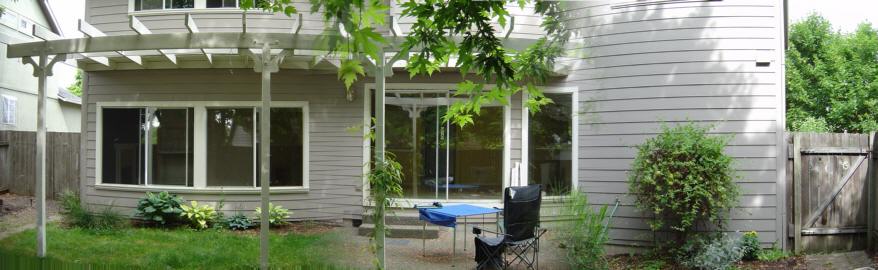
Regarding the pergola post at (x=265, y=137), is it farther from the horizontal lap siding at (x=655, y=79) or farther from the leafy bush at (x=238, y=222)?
the horizontal lap siding at (x=655, y=79)

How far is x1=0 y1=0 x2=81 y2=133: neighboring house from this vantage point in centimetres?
399

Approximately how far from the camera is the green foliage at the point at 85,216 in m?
3.75

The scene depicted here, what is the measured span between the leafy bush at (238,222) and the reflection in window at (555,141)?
1.78 meters

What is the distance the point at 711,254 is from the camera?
325cm

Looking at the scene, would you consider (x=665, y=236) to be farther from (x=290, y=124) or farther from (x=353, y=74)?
(x=290, y=124)

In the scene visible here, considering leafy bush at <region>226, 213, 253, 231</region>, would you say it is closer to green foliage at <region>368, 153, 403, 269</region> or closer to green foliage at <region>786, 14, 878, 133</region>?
green foliage at <region>368, 153, 403, 269</region>

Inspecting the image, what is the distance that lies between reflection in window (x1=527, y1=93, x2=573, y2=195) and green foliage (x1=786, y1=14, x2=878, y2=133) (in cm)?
1950

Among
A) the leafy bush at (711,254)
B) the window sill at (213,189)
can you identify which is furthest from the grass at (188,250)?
the leafy bush at (711,254)

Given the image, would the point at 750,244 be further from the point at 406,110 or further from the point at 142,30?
the point at 142,30

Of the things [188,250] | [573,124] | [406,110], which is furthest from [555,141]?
[188,250]

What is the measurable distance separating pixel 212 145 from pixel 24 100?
58.2 inches

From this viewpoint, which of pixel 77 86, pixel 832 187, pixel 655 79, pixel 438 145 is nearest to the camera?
pixel 655 79

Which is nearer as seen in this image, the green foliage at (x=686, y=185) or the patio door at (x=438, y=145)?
the green foliage at (x=686, y=185)

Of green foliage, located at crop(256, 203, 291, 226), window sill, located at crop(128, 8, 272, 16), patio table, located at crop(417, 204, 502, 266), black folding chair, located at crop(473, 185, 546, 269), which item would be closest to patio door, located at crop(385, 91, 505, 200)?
patio table, located at crop(417, 204, 502, 266)
